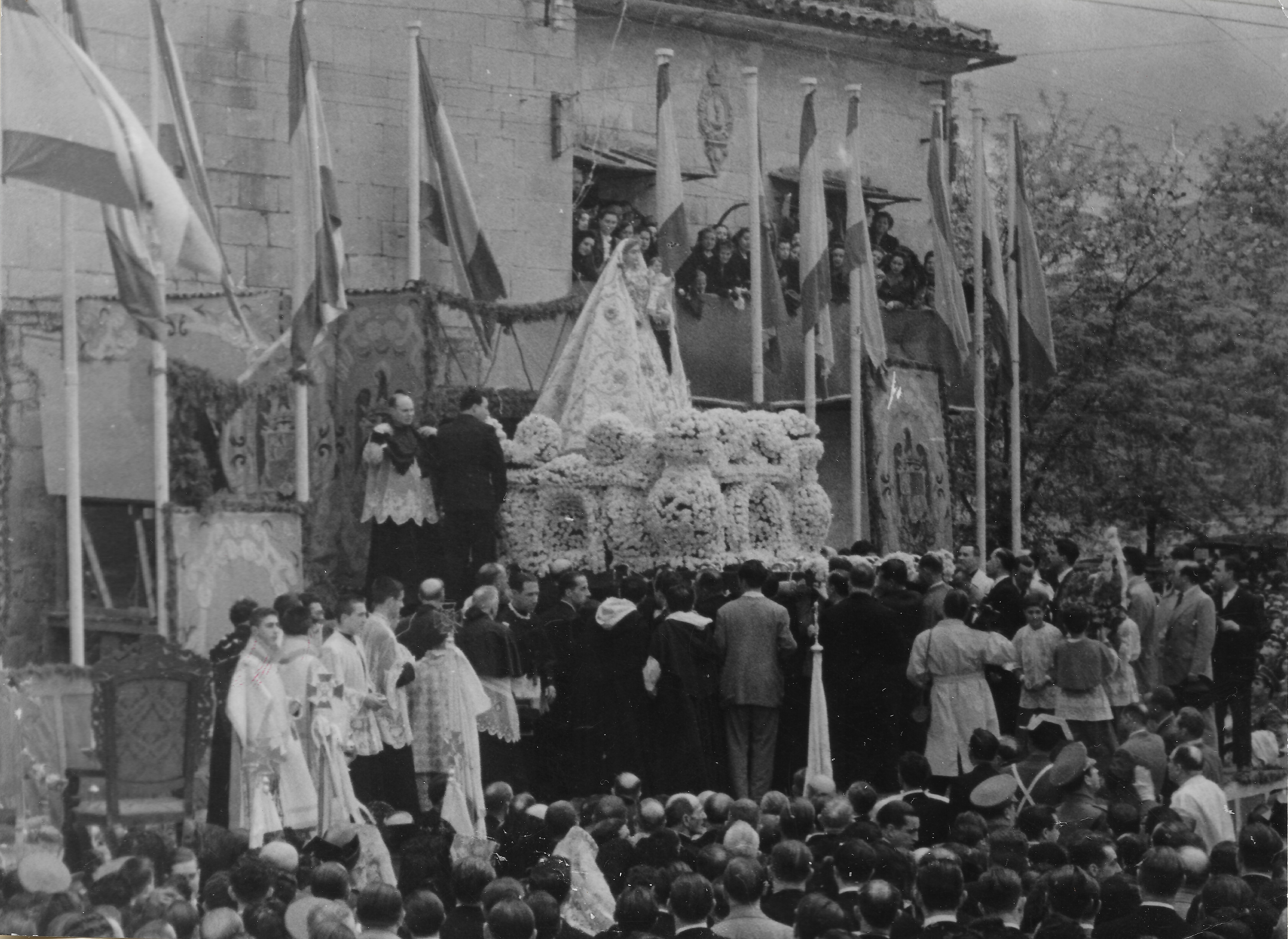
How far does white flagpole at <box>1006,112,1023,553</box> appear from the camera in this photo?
16156 mm

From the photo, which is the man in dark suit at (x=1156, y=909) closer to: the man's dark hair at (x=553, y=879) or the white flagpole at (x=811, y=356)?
the man's dark hair at (x=553, y=879)

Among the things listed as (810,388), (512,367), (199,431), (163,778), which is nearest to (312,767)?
(163,778)

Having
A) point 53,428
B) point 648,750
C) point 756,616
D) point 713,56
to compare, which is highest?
point 713,56

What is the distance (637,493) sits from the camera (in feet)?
43.3

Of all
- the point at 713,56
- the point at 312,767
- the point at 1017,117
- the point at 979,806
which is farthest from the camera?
the point at 713,56

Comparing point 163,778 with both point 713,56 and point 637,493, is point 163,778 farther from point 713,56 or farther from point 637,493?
point 713,56

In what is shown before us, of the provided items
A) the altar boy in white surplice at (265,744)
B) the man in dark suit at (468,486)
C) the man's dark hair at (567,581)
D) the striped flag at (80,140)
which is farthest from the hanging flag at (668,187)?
the altar boy in white surplice at (265,744)

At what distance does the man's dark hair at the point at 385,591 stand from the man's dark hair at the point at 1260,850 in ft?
15.8

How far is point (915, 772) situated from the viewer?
914 cm

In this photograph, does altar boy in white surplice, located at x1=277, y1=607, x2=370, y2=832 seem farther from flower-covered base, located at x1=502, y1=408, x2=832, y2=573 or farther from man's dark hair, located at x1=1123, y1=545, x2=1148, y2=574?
man's dark hair, located at x1=1123, y1=545, x2=1148, y2=574

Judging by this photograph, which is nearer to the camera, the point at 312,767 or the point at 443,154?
the point at 312,767

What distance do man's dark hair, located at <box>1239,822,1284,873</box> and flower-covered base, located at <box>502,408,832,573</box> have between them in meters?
5.40

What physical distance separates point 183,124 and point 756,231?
5800mm

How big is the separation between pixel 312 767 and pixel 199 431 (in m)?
3.54
